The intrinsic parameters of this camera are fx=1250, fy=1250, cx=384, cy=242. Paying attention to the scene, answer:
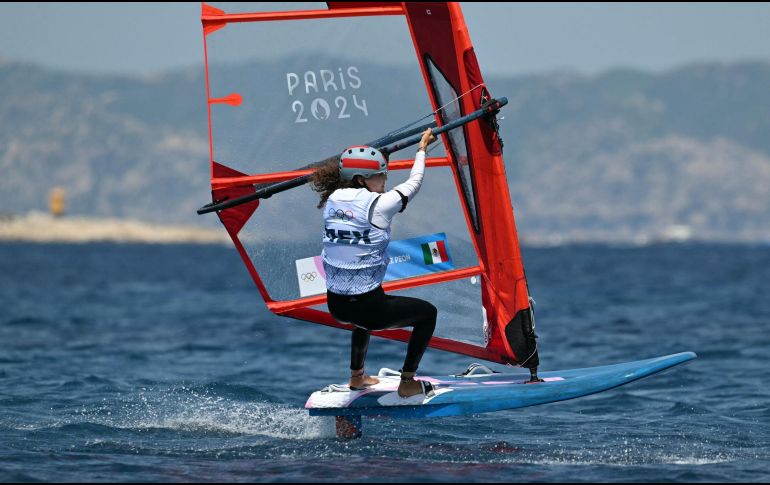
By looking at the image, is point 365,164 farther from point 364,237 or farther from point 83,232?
point 83,232

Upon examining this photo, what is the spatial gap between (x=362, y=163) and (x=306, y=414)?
9.12 ft

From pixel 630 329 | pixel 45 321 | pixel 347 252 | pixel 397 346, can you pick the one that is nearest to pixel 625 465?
pixel 347 252

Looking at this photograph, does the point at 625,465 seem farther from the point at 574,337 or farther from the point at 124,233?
the point at 124,233

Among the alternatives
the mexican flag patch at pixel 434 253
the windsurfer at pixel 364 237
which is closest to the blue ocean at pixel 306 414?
the windsurfer at pixel 364 237

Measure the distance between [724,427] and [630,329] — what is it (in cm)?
Result: 1019

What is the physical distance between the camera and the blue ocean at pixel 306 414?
25.9 ft

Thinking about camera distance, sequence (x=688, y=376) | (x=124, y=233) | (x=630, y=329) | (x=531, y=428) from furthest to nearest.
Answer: (x=124, y=233) < (x=630, y=329) < (x=688, y=376) < (x=531, y=428)

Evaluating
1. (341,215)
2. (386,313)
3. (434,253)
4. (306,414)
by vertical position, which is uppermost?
(341,215)

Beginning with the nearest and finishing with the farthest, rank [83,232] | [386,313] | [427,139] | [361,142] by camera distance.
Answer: [386,313] → [427,139] → [361,142] → [83,232]

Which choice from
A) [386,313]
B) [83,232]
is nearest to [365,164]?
[386,313]

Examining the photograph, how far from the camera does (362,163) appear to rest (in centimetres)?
804

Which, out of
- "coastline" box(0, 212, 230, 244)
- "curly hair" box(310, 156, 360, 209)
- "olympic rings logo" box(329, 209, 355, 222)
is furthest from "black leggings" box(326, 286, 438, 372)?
"coastline" box(0, 212, 230, 244)

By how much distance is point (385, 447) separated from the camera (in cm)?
866

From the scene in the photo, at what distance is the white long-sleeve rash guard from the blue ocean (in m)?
1.57
